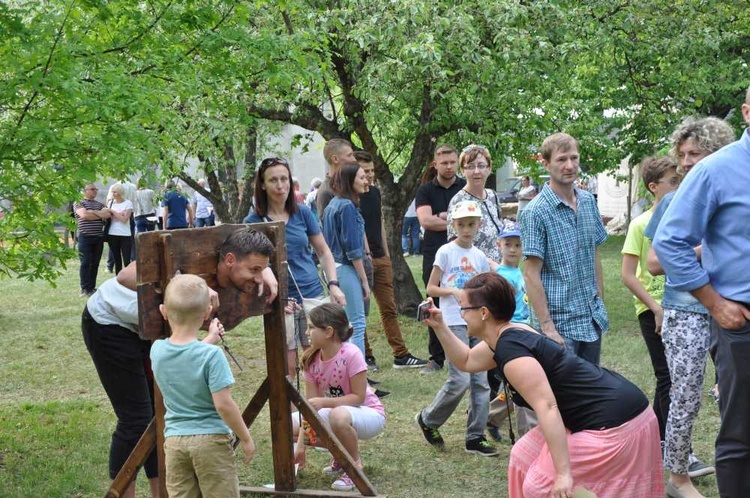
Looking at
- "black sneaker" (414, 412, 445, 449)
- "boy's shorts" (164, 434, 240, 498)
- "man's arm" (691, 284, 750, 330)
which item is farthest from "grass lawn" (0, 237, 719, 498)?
"man's arm" (691, 284, 750, 330)

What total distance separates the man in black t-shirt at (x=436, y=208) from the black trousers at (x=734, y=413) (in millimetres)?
4837

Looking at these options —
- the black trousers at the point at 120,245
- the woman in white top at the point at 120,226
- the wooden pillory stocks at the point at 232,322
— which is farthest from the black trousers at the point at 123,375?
the black trousers at the point at 120,245

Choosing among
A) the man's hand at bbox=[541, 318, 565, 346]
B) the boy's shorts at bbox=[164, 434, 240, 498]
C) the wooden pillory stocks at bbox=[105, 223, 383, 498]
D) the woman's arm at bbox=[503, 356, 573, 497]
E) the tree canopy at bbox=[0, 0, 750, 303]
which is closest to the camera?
the woman's arm at bbox=[503, 356, 573, 497]

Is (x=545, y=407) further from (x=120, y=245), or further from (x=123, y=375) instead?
(x=120, y=245)

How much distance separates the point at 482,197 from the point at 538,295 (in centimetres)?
269

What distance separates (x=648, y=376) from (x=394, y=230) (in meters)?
4.52

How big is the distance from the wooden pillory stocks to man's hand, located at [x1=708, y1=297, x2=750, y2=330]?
7.29ft

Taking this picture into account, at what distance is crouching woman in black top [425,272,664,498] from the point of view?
12.9 ft

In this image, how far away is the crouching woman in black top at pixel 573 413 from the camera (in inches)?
154

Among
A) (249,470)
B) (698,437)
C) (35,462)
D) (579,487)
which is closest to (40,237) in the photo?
(35,462)

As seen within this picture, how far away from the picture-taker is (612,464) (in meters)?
3.96

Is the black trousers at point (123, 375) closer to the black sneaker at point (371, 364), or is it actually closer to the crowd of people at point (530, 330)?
the crowd of people at point (530, 330)

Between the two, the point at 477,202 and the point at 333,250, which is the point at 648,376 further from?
the point at 333,250

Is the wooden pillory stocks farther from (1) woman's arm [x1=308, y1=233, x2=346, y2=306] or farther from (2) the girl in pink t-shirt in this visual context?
(1) woman's arm [x1=308, y1=233, x2=346, y2=306]
